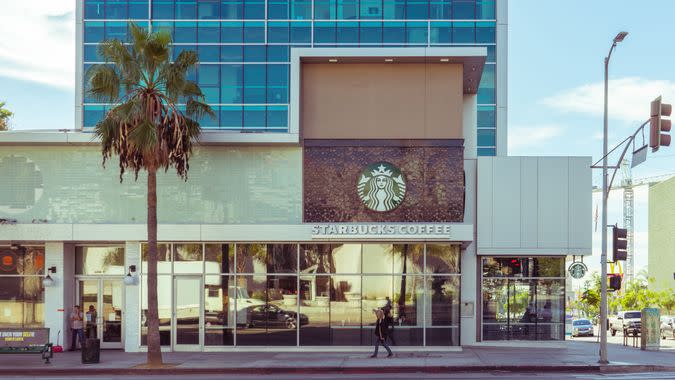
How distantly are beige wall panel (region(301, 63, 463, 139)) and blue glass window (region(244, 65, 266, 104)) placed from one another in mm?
42325

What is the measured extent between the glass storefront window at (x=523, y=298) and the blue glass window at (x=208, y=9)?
4765 cm

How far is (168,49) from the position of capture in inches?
1029

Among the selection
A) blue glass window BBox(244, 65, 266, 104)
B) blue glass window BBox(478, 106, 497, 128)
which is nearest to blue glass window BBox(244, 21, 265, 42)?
blue glass window BBox(244, 65, 266, 104)

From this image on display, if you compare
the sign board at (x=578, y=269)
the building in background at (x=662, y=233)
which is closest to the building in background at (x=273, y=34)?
the building in background at (x=662, y=233)

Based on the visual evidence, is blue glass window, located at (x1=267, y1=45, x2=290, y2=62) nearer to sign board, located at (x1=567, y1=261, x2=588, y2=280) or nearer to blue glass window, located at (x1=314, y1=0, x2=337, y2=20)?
blue glass window, located at (x1=314, y1=0, x2=337, y2=20)

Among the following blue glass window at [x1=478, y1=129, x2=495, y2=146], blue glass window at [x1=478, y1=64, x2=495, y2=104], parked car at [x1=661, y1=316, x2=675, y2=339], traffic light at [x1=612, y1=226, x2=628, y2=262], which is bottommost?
parked car at [x1=661, y1=316, x2=675, y2=339]

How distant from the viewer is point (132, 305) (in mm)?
29547

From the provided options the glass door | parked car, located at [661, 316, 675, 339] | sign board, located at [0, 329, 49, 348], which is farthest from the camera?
parked car, located at [661, 316, 675, 339]

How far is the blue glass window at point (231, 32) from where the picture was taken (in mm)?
73062

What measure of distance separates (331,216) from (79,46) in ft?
165

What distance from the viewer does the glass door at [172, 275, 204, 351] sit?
2961 centimetres

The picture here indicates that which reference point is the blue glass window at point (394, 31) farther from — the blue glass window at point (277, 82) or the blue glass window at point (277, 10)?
the blue glass window at point (277, 82)

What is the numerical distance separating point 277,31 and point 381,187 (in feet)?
152

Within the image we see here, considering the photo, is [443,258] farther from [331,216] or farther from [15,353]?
[15,353]
